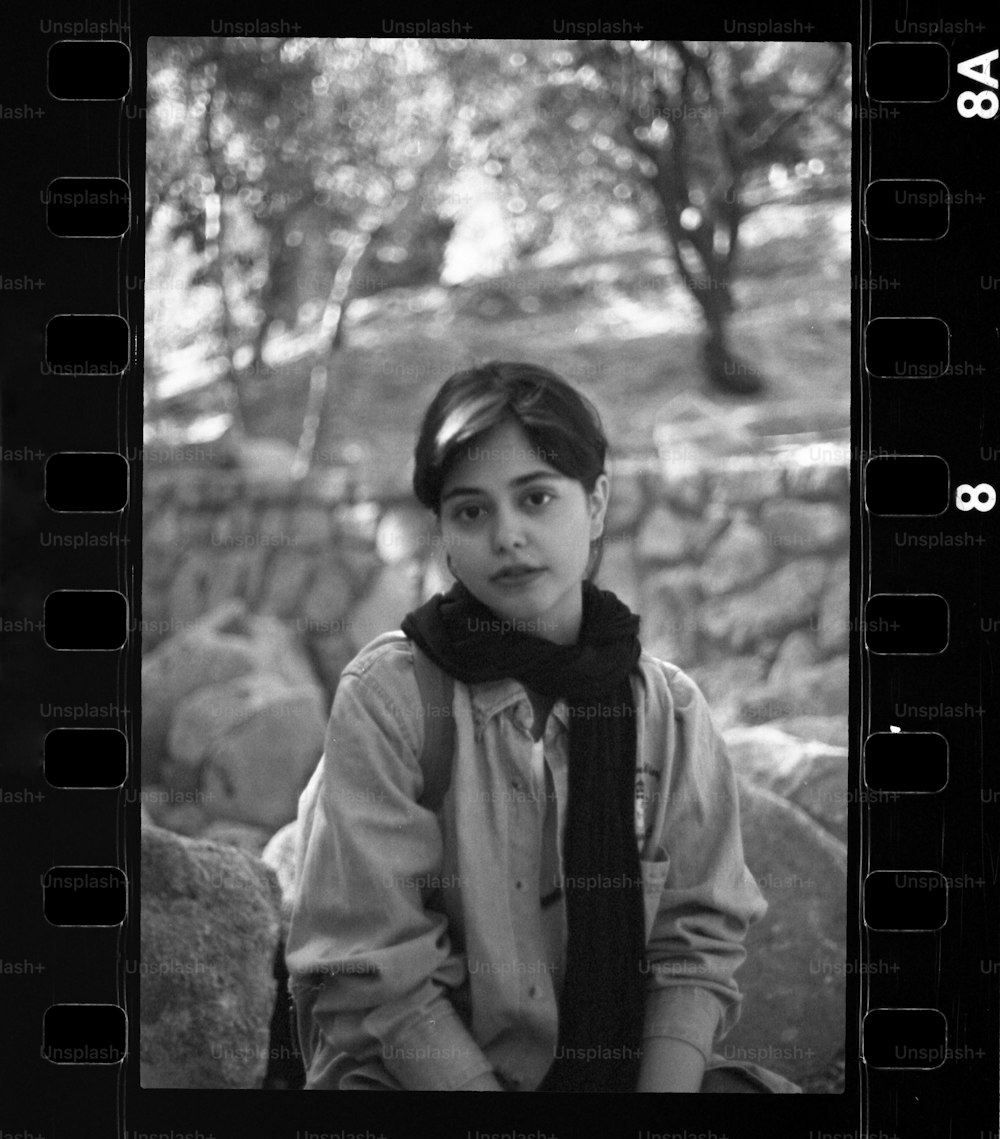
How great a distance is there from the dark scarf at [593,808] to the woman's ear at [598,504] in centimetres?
10

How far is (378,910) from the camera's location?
2.14 meters

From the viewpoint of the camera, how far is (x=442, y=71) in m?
2.29

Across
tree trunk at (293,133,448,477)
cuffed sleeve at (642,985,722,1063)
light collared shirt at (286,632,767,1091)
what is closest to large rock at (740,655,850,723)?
light collared shirt at (286,632,767,1091)

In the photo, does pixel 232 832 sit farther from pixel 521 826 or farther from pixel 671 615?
pixel 671 615

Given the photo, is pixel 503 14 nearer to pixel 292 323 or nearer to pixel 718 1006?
pixel 292 323

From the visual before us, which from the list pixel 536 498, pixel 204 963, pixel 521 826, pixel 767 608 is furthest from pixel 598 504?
pixel 204 963

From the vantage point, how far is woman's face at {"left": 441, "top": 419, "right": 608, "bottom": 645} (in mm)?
2150

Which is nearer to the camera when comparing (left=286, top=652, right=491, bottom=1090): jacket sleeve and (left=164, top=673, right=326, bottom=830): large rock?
(left=286, top=652, right=491, bottom=1090): jacket sleeve

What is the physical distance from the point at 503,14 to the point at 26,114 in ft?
2.87

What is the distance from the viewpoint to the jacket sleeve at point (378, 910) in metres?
2.14

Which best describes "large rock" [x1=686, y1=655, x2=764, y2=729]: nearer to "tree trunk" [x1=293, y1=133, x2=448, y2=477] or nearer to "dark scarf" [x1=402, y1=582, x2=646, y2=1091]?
"dark scarf" [x1=402, y1=582, x2=646, y2=1091]

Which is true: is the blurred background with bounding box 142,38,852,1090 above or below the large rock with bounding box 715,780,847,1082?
above

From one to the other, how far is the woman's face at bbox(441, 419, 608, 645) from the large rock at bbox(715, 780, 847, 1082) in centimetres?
48

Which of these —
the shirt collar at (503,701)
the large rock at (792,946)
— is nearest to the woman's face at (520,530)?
the shirt collar at (503,701)
